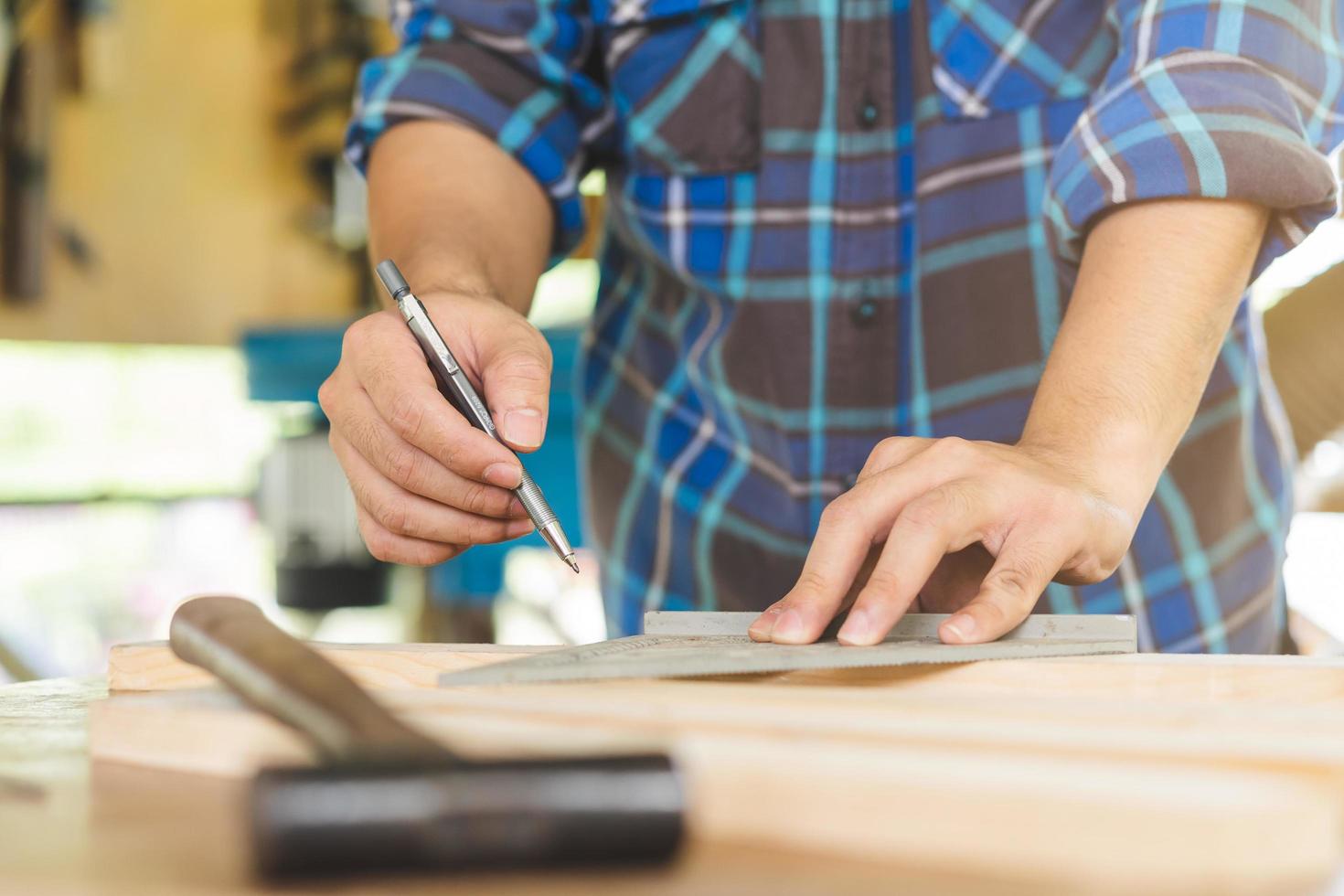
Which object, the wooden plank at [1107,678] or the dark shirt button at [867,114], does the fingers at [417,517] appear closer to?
the wooden plank at [1107,678]

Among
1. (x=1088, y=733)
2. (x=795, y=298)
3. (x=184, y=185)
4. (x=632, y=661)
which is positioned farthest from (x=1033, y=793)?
(x=184, y=185)

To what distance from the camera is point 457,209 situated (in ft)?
3.59

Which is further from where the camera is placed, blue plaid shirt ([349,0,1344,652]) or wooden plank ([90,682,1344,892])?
blue plaid shirt ([349,0,1344,652])

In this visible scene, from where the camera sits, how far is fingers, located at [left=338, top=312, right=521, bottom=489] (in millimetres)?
836

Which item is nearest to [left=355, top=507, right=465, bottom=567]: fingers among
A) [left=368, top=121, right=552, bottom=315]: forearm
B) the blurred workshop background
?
[left=368, top=121, right=552, bottom=315]: forearm

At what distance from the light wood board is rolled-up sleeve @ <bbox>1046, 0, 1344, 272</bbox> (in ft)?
1.26

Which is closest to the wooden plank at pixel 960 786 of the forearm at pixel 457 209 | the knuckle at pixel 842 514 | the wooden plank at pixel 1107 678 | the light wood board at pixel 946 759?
the light wood board at pixel 946 759

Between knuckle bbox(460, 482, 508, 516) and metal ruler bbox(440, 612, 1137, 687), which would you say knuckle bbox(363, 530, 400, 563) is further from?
metal ruler bbox(440, 612, 1137, 687)

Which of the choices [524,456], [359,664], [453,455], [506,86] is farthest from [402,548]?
[524,456]

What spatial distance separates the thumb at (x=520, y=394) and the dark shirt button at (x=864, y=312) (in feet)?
1.16

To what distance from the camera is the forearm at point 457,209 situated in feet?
3.45

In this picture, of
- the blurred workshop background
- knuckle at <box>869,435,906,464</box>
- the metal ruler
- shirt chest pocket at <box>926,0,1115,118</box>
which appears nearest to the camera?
the metal ruler

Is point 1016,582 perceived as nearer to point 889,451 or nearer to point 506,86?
point 889,451

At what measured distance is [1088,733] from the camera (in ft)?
1.37
